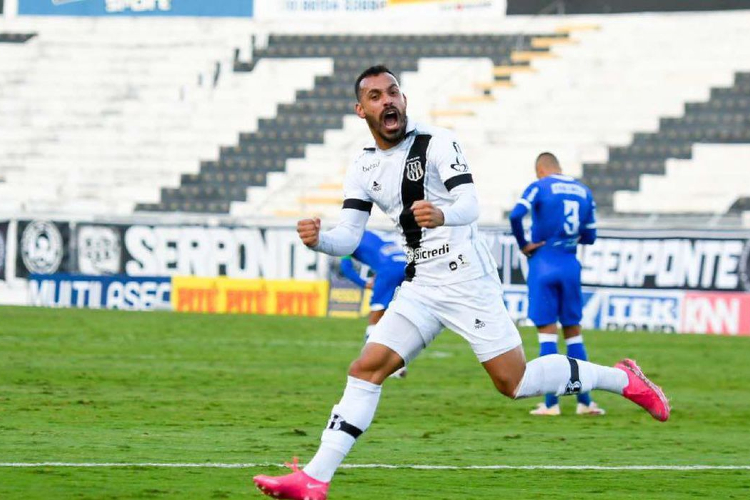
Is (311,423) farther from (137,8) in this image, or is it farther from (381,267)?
(137,8)

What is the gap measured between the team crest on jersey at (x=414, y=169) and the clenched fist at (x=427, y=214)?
52 centimetres

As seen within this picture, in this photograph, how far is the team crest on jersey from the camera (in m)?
7.79

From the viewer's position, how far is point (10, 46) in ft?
132

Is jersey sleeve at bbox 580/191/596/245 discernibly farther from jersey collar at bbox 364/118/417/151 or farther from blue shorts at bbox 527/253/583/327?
jersey collar at bbox 364/118/417/151

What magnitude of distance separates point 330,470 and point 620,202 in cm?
2449

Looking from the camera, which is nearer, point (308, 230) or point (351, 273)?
point (308, 230)

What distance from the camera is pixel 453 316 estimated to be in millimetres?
7859

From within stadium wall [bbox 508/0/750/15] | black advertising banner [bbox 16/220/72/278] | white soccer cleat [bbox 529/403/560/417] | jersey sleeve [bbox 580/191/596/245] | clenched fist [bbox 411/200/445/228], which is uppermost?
stadium wall [bbox 508/0/750/15]

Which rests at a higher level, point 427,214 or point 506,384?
point 427,214

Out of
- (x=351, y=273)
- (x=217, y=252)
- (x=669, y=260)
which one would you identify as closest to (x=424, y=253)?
(x=351, y=273)

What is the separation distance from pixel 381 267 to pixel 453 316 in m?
8.27

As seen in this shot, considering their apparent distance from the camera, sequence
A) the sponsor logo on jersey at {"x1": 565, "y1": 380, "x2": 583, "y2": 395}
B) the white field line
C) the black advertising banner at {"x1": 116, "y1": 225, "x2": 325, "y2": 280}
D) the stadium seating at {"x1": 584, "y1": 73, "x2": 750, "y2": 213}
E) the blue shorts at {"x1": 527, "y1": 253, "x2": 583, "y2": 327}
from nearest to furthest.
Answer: the sponsor logo on jersey at {"x1": 565, "y1": 380, "x2": 583, "y2": 395}, the white field line, the blue shorts at {"x1": 527, "y1": 253, "x2": 583, "y2": 327}, the black advertising banner at {"x1": 116, "y1": 225, "x2": 325, "y2": 280}, the stadium seating at {"x1": 584, "y1": 73, "x2": 750, "y2": 213}

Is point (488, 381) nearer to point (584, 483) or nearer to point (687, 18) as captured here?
point (584, 483)

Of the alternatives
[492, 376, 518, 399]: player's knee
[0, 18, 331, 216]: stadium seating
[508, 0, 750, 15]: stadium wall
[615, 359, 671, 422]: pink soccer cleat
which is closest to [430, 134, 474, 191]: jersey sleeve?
[492, 376, 518, 399]: player's knee
